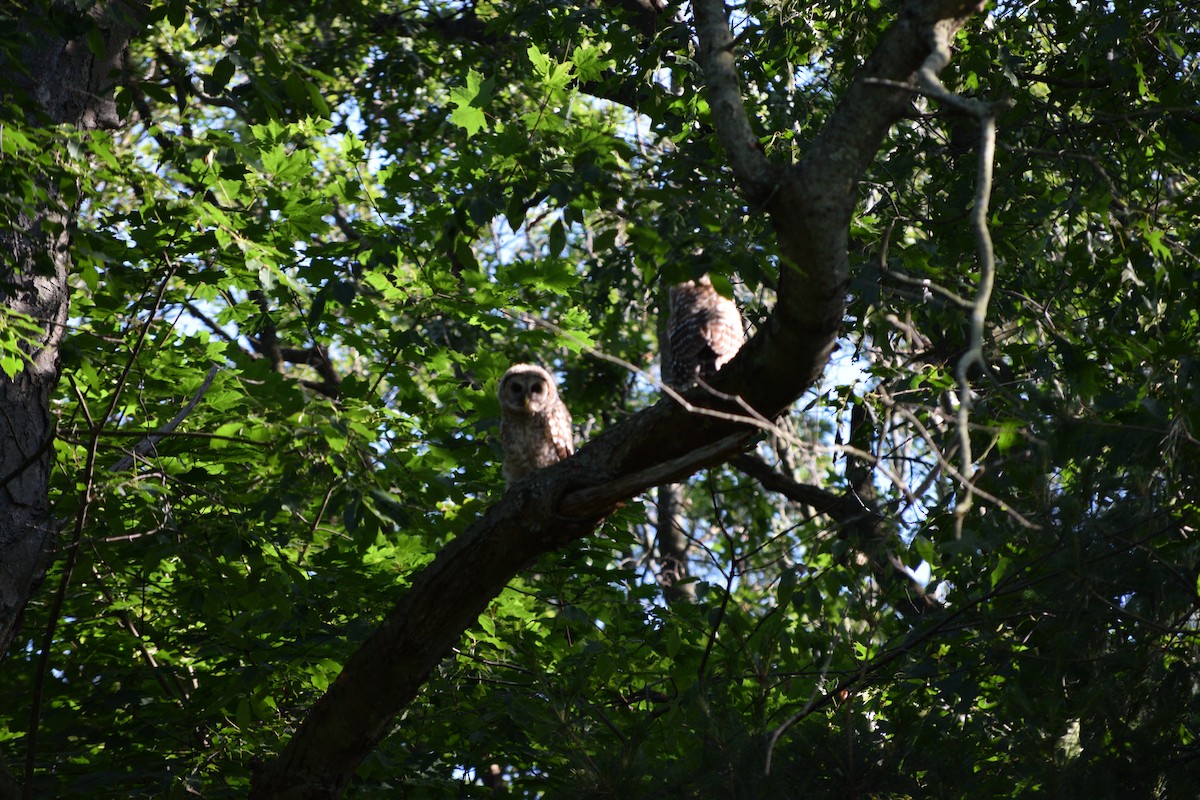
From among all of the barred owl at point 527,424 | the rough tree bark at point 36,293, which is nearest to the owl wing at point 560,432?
the barred owl at point 527,424

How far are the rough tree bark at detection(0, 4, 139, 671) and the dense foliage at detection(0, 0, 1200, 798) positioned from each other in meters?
0.12

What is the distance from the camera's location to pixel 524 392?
17.0 feet

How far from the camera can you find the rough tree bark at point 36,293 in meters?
3.60

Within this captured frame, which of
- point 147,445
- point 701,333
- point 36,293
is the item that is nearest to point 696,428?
point 701,333

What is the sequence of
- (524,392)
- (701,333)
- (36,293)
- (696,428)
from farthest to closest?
1. (524,392)
2. (701,333)
3. (36,293)
4. (696,428)

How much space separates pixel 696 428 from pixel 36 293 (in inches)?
103

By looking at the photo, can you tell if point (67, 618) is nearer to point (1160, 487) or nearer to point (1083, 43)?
point (1160, 487)

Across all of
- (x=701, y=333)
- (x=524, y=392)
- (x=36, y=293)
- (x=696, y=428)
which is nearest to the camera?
(x=696, y=428)

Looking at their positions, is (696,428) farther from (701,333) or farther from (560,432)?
(560,432)

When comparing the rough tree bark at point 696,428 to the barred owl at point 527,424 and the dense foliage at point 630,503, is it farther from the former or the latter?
the barred owl at point 527,424

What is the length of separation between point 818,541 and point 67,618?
145 inches

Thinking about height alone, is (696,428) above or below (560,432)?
below

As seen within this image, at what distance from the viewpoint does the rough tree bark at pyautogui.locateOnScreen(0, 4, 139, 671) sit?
3602 mm

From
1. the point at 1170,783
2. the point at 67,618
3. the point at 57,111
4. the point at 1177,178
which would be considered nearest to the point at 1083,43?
the point at 1177,178
